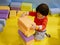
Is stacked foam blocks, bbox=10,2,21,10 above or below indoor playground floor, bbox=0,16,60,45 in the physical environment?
above

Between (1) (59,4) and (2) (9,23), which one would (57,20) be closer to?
(1) (59,4)

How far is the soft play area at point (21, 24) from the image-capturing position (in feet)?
3.13

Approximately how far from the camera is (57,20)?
125 centimetres

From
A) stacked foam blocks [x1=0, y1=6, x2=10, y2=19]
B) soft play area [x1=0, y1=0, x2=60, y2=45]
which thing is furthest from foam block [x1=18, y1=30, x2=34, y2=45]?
stacked foam blocks [x1=0, y1=6, x2=10, y2=19]

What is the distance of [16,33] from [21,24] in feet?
0.61

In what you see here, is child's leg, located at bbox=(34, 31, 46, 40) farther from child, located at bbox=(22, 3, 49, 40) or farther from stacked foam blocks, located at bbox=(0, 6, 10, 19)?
stacked foam blocks, located at bbox=(0, 6, 10, 19)

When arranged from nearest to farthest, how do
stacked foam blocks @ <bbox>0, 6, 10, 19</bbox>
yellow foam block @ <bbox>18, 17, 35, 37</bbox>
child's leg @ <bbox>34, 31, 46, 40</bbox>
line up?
1. yellow foam block @ <bbox>18, 17, 35, 37</bbox>
2. child's leg @ <bbox>34, 31, 46, 40</bbox>
3. stacked foam blocks @ <bbox>0, 6, 10, 19</bbox>

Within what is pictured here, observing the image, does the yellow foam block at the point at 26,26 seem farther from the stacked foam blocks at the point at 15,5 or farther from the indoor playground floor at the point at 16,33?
the stacked foam blocks at the point at 15,5

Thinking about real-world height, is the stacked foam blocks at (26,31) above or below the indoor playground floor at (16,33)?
above

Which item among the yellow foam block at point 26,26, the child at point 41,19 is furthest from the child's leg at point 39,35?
the yellow foam block at point 26,26

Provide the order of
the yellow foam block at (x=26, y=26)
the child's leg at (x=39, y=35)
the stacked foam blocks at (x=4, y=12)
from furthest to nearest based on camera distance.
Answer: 1. the stacked foam blocks at (x=4, y=12)
2. the child's leg at (x=39, y=35)
3. the yellow foam block at (x=26, y=26)

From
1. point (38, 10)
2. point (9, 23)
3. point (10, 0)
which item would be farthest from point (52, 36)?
point (10, 0)

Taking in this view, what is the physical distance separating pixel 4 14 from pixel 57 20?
40 centimetres

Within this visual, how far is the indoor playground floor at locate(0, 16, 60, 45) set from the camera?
1050 mm
